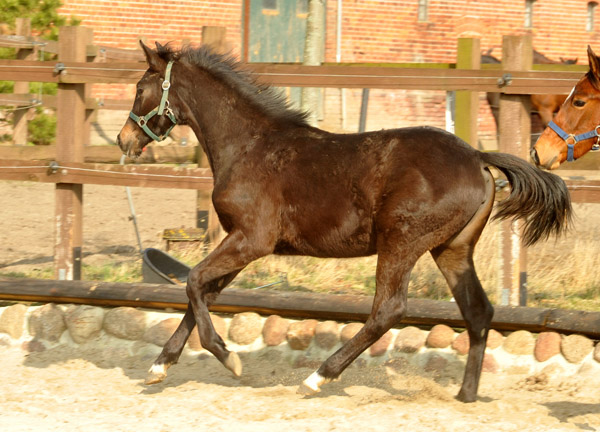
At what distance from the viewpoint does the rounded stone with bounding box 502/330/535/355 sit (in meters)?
5.18

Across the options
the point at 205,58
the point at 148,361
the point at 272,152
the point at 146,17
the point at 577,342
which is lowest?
the point at 148,361

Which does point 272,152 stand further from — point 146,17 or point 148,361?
point 146,17

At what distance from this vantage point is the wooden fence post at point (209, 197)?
6.47 metres

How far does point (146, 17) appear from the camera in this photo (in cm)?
1510

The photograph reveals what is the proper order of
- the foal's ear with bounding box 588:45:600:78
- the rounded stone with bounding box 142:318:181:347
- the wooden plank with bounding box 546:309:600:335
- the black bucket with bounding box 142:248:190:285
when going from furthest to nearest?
the black bucket with bounding box 142:248:190:285 < the rounded stone with bounding box 142:318:181:347 < the wooden plank with bounding box 546:309:600:335 < the foal's ear with bounding box 588:45:600:78

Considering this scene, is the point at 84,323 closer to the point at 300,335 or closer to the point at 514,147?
the point at 300,335

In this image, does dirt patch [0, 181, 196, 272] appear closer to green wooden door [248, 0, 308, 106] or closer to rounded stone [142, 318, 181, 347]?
rounded stone [142, 318, 181, 347]

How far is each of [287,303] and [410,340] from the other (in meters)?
0.84

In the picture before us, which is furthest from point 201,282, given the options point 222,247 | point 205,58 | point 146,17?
point 146,17

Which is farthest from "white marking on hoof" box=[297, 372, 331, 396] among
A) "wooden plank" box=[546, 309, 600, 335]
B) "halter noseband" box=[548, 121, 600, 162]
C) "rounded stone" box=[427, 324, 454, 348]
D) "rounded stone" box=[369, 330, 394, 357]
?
"halter noseband" box=[548, 121, 600, 162]

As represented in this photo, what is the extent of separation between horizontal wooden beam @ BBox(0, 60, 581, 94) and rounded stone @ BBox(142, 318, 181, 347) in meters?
1.74

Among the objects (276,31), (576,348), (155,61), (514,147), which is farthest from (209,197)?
(276,31)

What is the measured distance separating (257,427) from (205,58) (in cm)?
229

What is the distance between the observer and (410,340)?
5.38 meters
